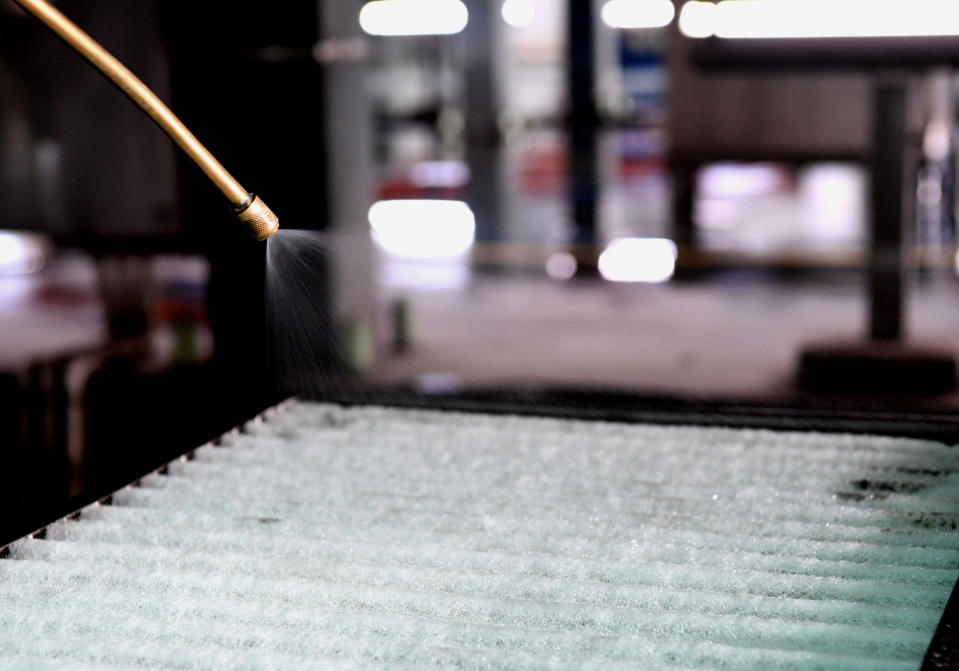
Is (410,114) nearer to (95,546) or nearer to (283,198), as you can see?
(283,198)

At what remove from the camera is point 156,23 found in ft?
10.2

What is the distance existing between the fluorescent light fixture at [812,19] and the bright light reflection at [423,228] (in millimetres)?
3836

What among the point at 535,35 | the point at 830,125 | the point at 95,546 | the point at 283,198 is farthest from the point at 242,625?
the point at 535,35

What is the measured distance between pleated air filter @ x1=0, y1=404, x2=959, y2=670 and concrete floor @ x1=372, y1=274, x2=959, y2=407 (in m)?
1.80

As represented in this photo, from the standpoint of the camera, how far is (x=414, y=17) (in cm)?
723

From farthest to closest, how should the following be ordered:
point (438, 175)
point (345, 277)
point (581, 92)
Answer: point (438, 175) < point (581, 92) < point (345, 277)

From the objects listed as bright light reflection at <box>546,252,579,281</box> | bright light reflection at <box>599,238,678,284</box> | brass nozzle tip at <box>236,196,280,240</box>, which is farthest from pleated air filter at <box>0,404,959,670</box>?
bright light reflection at <box>546,252,579,281</box>

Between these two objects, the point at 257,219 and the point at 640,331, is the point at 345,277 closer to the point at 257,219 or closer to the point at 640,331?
the point at 640,331

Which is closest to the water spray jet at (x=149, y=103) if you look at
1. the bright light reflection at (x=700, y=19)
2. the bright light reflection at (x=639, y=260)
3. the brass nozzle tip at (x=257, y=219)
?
the brass nozzle tip at (x=257, y=219)

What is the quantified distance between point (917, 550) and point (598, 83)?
589 cm

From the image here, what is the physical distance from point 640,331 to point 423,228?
467 centimetres

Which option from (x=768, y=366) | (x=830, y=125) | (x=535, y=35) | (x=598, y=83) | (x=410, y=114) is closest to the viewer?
(x=768, y=366)

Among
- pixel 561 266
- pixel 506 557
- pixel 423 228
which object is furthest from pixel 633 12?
pixel 506 557

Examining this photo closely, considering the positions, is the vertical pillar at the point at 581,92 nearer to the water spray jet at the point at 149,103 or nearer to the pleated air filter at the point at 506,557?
the pleated air filter at the point at 506,557
